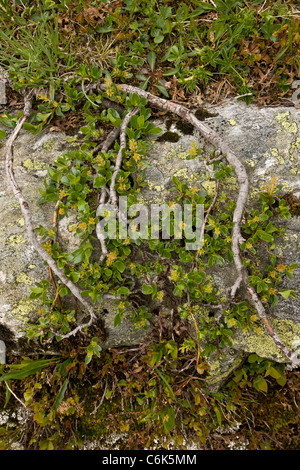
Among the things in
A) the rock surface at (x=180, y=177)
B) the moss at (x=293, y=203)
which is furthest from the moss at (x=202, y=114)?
the moss at (x=293, y=203)

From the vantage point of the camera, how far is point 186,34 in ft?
12.0

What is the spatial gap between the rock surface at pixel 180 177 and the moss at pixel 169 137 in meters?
0.01

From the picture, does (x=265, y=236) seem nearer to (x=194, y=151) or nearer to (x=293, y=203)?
(x=293, y=203)

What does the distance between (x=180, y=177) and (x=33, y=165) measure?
5.51 feet

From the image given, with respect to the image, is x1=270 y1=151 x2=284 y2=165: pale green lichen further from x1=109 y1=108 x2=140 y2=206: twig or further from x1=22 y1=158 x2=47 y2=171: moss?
x1=22 y1=158 x2=47 y2=171: moss

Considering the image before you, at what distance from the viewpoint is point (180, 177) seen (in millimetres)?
3357

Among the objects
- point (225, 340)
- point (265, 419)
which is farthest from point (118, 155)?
point (265, 419)

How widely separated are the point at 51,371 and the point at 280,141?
3.68 m

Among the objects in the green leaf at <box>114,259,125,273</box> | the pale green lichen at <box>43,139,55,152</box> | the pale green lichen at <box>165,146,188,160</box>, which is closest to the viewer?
the green leaf at <box>114,259,125,273</box>

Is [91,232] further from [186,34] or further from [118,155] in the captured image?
[186,34]

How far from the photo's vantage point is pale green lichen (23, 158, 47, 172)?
346cm

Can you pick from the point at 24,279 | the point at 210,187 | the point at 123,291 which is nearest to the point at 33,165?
the point at 24,279

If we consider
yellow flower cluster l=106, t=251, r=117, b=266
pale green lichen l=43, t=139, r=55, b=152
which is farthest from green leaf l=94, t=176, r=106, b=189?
pale green lichen l=43, t=139, r=55, b=152

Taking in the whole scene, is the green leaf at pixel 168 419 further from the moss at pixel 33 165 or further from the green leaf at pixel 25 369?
the moss at pixel 33 165
